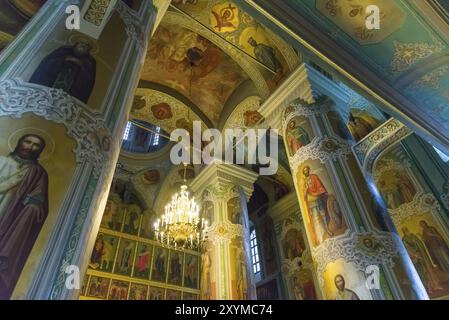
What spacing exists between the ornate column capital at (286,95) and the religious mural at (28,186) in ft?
18.8

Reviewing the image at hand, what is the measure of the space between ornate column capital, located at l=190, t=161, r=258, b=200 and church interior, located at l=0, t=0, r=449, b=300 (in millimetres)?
49

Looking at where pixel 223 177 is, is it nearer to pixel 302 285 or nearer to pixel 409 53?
pixel 409 53

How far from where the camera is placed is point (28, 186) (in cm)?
216

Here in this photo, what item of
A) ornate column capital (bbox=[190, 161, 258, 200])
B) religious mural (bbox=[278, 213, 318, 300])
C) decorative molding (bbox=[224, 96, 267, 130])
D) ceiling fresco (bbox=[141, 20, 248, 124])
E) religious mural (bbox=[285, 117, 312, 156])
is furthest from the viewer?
religious mural (bbox=[278, 213, 318, 300])

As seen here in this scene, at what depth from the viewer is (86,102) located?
2.81 m

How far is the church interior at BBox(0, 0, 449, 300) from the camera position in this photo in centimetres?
238

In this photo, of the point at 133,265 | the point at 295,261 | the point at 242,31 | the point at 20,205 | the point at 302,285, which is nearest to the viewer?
the point at 20,205

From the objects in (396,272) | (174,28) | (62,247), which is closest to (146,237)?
(174,28)

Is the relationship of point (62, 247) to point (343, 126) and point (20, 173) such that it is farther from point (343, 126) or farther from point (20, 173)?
point (343, 126)

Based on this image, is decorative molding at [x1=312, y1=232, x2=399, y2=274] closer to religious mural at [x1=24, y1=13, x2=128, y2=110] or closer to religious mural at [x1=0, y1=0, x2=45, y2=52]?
religious mural at [x1=24, y1=13, x2=128, y2=110]

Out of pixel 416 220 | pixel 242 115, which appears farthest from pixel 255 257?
pixel 242 115

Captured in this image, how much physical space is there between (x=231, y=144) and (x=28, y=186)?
815 centimetres

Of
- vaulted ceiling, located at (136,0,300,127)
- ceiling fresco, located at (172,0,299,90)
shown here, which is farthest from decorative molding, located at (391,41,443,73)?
ceiling fresco, located at (172,0,299,90)

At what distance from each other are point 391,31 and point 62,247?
19.8 feet
